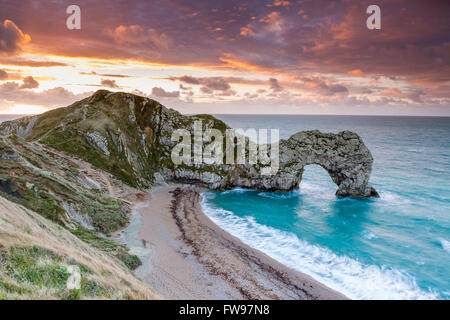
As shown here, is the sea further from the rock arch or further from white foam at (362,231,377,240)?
the rock arch

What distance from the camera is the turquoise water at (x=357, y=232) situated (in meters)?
21.8

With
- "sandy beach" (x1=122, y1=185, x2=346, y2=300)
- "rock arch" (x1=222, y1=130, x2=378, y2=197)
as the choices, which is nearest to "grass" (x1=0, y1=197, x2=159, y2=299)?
"sandy beach" (x1=122, y1=185, x2=346, y2=300)

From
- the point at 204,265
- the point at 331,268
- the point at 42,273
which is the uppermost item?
the point at 42,273

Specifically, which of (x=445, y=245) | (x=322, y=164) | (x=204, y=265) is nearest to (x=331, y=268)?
(x=204, y=265)

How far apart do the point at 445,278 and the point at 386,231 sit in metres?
9.79

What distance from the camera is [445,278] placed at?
875 inches

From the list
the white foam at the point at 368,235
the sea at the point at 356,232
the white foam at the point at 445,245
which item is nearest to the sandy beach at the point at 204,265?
the sea at the point at 356,232

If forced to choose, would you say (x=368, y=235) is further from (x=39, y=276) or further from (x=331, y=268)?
(x=39, y=276)

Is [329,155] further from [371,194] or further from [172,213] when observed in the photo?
[172,213]

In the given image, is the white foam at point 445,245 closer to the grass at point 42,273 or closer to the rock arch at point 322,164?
the rock arch at point 322,164

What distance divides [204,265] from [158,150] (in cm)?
3582

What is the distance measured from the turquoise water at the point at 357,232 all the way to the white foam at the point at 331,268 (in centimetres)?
8

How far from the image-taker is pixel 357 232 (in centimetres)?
3150

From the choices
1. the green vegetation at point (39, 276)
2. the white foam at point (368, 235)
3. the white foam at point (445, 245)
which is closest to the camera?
the green vegetation at point (39, 276)
